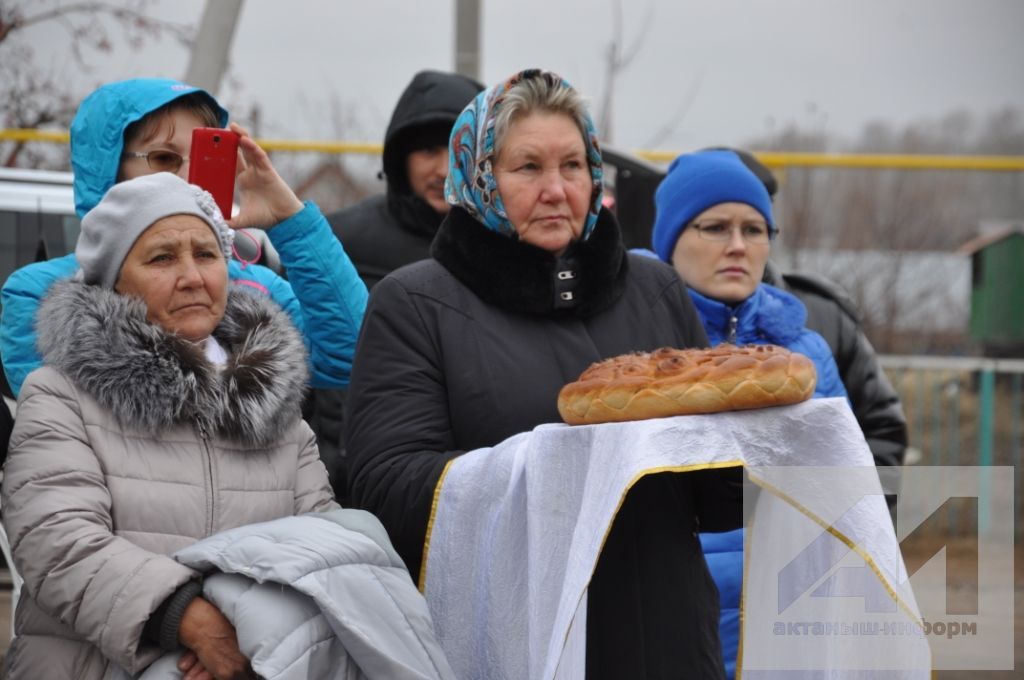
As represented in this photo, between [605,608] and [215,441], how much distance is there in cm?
84

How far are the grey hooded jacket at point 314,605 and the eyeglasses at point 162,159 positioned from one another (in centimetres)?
120

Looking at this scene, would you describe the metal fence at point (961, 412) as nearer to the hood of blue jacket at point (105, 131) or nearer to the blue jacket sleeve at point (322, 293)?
the blue jacket sleeve at point (322, 293)

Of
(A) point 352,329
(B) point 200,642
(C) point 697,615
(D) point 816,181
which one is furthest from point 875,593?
(D) point 816,181

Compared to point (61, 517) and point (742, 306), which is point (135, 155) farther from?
point (742, 306)

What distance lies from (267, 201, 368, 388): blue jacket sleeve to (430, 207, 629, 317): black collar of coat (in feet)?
1.63

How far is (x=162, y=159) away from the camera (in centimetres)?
331

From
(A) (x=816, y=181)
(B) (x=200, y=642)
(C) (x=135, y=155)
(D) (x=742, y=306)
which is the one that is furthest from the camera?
(A) (x=816, y=181)

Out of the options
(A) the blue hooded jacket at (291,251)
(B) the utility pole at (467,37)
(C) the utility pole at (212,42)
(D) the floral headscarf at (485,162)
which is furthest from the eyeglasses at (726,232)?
(B) the utility pole at (467,37)

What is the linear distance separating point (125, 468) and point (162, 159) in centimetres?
107

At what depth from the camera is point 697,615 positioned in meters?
2.66

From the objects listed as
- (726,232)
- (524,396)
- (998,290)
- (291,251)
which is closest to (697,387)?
(524,396)

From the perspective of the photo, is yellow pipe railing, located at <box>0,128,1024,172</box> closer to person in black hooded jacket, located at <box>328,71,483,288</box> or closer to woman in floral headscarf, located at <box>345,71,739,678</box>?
person in black hooded jacket, located at <box>328,71,483,288</box>

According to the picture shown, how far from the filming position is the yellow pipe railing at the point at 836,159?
8.46 m

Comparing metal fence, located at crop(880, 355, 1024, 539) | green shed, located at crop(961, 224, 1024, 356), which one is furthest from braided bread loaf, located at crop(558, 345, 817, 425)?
green shed, located at crop(961, 224, 1024, 356)
